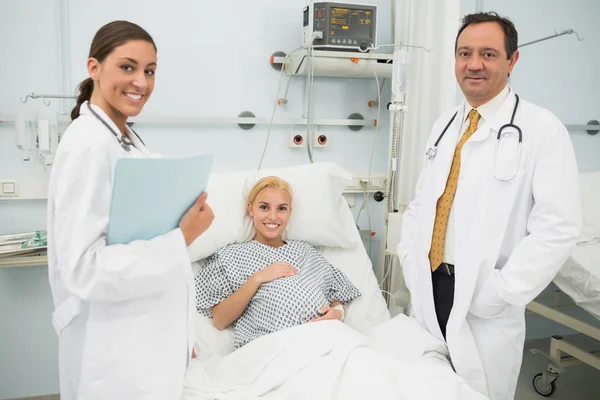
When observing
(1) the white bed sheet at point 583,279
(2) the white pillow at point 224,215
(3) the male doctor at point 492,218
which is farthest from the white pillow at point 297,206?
(1) the white bed sheet at point 583,279

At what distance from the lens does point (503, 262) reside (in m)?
1.74

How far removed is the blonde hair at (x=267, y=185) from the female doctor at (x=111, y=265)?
78cm

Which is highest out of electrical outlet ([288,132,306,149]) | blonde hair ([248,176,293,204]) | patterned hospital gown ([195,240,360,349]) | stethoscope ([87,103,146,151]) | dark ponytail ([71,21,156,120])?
dark ponytail ([71,21,156,120])

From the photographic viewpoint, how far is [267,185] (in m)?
2.15

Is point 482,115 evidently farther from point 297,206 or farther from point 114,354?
point 114,354

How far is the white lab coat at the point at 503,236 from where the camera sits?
1.60 m

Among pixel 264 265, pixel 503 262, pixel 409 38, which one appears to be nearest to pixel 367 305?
pixel 264 265

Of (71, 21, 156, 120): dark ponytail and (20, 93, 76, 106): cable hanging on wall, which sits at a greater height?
(71, 21, 156, 120): dark ponytail

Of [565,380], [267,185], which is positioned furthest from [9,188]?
[565,380]

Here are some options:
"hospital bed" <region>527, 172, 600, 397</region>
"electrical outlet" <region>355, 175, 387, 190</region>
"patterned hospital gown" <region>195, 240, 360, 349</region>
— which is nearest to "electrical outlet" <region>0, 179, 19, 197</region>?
"patterned hospital gown" <region>195, 240, 360, 349</region>

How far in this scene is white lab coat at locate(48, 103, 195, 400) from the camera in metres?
1.17

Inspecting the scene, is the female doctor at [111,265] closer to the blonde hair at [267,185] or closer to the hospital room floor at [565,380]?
the blonde hair at [267,185]

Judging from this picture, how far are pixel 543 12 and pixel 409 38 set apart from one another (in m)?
1.20

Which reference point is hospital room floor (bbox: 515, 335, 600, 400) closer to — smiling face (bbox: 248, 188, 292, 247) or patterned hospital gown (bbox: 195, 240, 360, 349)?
patterned hospital gown (bbox: 195, 240, 360, 349)
